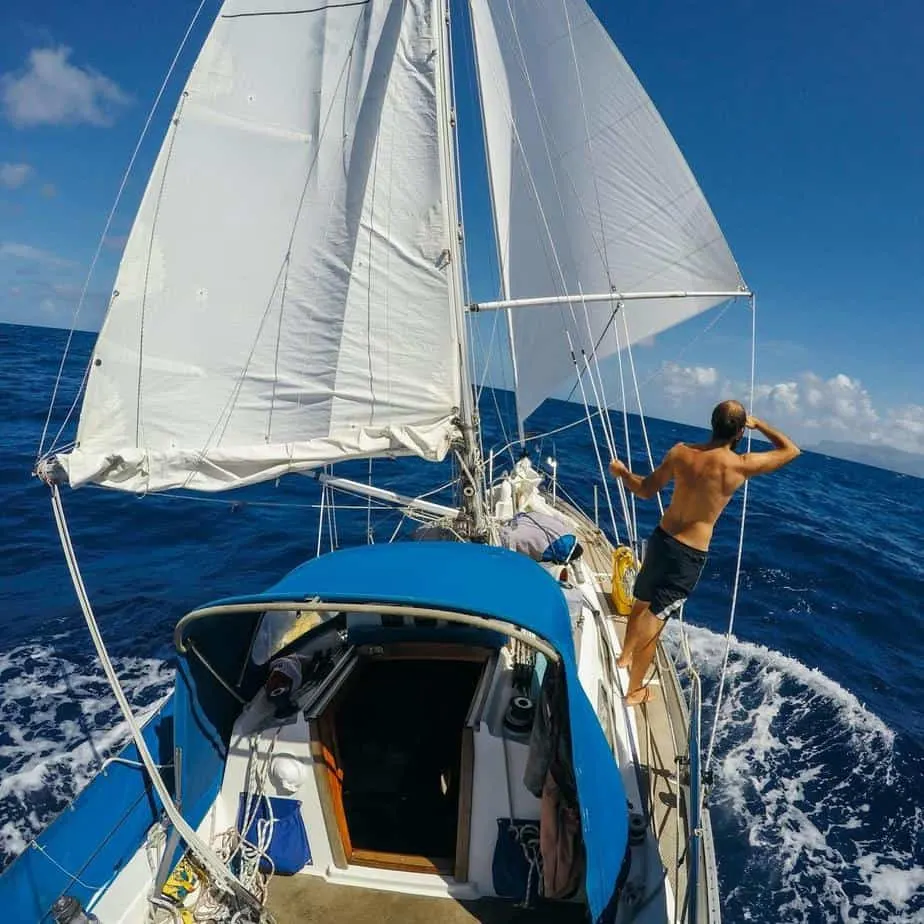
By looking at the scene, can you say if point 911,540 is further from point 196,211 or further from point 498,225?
point 196,211

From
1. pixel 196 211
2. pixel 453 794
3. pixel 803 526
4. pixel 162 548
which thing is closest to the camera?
pixel 453 794

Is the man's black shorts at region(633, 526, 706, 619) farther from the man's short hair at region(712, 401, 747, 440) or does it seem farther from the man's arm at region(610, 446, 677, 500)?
the man's short hair at region(712, 401, 747, 440)

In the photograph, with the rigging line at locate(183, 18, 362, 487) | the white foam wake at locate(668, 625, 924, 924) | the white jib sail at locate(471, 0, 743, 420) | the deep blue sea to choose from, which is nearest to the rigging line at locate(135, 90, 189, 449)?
the rigging line at locate(183, 18, 362, 487)

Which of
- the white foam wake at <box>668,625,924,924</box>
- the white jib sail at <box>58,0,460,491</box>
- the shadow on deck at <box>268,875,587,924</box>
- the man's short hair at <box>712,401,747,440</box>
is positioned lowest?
the white foam wake at <box>668,625,924,924</box>

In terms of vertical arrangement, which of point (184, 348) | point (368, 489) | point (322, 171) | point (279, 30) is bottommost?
point (368, 489)

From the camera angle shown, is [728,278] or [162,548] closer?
[728,278]

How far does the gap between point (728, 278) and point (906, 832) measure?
7161 millimetres

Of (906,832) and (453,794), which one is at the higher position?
(453,794)

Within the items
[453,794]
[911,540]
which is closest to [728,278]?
[453,794]

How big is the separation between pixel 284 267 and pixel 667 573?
4.52 metres

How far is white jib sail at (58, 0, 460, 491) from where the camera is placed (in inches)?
197

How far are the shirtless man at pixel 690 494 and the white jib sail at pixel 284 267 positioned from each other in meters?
2.55

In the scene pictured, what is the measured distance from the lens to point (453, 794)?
4.21m

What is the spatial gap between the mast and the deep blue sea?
6.16 feet
